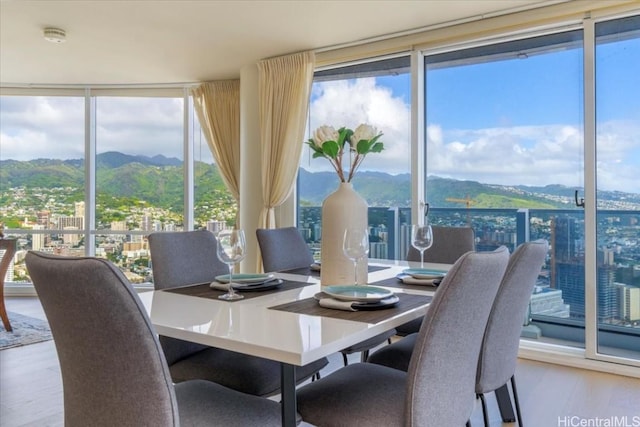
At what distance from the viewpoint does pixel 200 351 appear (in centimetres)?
193

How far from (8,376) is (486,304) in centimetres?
304

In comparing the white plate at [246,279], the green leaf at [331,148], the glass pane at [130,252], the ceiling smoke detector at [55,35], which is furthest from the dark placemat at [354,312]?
the glass pane at [130,252]

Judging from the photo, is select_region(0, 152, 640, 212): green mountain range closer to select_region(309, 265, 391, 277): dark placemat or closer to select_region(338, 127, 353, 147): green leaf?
select_region(309, 265, 391, 277): dark placemat

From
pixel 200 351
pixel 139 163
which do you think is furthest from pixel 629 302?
pixel 139 163

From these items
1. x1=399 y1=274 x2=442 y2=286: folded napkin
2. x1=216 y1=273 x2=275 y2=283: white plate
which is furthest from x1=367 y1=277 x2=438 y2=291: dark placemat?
x1=216 y1=273 x2=275 y2=283: white plate

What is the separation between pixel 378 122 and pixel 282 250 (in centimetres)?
192

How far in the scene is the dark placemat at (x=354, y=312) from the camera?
4.46ft

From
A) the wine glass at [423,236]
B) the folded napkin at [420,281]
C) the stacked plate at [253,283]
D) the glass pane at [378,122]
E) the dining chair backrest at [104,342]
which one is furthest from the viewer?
the glass pane at [378,122]

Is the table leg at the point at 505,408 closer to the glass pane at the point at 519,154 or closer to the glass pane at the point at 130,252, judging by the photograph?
the glass pane at the point at 519,154

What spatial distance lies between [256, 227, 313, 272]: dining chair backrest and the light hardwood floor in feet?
2.76

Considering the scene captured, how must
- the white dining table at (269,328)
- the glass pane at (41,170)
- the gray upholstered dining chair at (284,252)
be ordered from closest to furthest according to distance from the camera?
the white dining table at (269,328)
the gray upholstered dining chair at (284,252)
the glass pane at (41,170)

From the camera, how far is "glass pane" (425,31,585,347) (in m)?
3.28

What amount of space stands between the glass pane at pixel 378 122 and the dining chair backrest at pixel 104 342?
297 cm

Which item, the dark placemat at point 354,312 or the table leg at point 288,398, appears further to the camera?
the dark placemat at point 354,312
